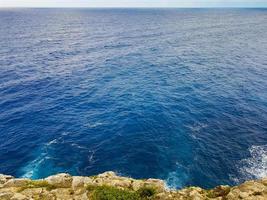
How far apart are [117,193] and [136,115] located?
48.5 metres

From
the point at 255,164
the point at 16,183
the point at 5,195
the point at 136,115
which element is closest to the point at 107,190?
the point at 5,195

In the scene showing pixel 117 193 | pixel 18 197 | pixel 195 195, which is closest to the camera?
pixel 117 193

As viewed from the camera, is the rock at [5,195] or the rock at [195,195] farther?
the rock at [195,195]

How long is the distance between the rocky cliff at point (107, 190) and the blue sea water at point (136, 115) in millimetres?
21776

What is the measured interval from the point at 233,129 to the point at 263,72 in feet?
178

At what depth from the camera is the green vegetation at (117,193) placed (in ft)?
90.0

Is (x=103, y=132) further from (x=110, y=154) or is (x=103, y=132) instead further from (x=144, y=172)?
(x=144, y=172)

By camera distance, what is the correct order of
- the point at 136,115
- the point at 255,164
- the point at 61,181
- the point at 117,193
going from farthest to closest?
the point at 136,115, the point at 255,164, the point at 61,181, the point at 117,193

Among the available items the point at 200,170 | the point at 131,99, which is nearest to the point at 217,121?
the point at 200,170

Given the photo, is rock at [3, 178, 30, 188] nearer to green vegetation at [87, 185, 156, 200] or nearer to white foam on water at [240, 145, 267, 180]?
green vegetation at [87, 185, 156, 200]

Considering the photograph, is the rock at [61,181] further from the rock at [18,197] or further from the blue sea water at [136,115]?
the blue sea water at [136,115]

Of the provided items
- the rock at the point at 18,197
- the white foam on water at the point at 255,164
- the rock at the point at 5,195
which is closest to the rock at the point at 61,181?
the rock at the point at 18,197

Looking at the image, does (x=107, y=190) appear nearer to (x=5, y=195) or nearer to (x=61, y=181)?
(x=61, y=181)

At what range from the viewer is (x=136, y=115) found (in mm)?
A: 75938
